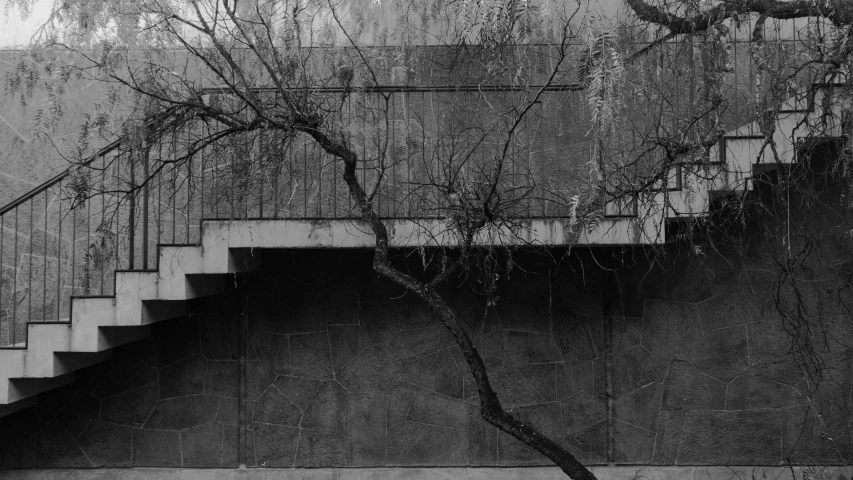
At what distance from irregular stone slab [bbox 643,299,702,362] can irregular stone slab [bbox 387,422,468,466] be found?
6.58 feet

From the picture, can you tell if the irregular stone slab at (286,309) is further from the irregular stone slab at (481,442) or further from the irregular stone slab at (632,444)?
the irregular stone slab at (632,444)

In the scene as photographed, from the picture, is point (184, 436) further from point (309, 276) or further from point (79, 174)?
point (79, 174)

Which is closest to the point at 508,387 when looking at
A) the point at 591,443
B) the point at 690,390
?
the point at 591,443

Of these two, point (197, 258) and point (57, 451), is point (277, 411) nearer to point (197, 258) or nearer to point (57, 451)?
point (197, 258)

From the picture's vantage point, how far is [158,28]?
5.18 meters

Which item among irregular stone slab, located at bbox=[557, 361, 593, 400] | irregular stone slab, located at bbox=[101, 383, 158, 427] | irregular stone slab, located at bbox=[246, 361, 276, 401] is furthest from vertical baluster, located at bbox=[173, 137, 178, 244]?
irregular stone slab, located at bbox=[557, 361, 593, 400]

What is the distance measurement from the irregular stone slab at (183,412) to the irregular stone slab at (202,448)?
11cm

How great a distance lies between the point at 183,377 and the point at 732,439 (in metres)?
5.23

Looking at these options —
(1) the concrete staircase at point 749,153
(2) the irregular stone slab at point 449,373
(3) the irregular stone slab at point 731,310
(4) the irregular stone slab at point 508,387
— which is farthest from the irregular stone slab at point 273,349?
(3) the irregular stone slab at point 731,310

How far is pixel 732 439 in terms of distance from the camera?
6.78 meters

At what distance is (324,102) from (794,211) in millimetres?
4496

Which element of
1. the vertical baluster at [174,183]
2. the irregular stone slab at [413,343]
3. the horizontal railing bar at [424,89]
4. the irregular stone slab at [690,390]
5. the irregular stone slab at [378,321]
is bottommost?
the irregular stone slab at [690,390]

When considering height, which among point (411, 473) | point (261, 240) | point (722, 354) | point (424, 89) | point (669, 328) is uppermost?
point (424, 89)

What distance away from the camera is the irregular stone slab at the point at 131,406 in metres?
6.92
